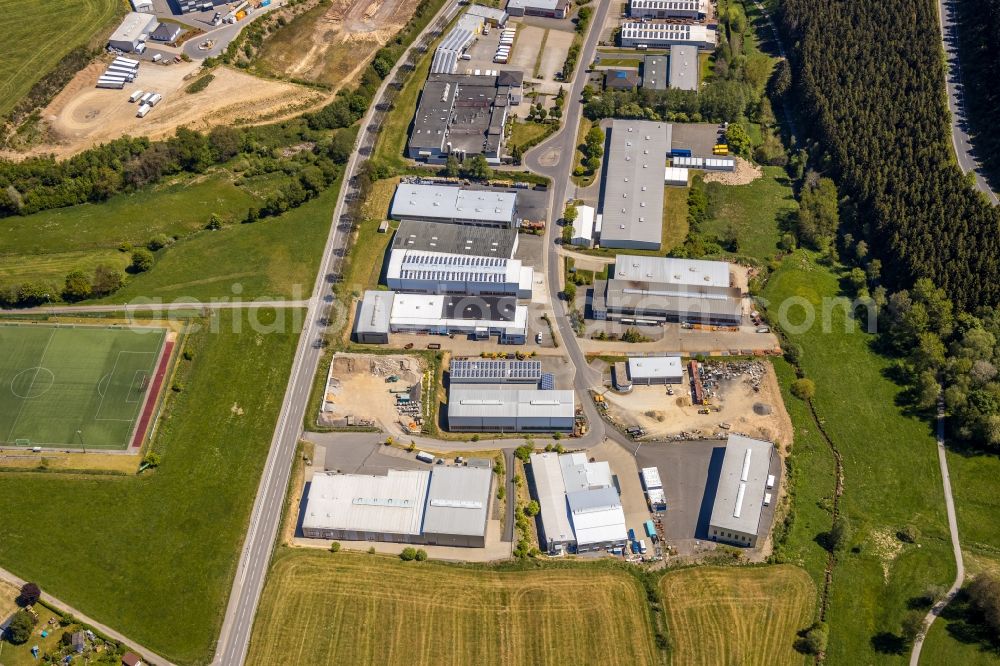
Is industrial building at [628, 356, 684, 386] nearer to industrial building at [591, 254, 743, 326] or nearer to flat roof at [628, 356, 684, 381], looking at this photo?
flat roof at [628, 356, 684, 381]

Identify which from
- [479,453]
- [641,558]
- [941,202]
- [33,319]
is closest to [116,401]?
[33,319]

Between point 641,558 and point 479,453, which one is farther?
point 479,453

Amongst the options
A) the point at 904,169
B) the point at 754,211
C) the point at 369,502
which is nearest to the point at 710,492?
the point at 369,502

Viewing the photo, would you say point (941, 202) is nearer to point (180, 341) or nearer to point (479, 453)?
point (479, 453)

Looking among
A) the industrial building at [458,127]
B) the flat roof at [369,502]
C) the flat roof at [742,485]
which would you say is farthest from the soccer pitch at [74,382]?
the flat roof at [742,485]

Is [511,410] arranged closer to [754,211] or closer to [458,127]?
[754,211]

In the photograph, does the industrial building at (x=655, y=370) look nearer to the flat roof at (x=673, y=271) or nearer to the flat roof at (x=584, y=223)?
the flat roof at (x=673, y=271)
